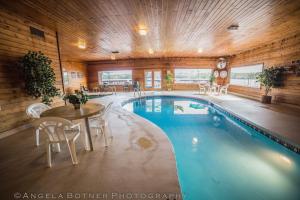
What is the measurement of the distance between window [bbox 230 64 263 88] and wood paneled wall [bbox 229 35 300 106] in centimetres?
32

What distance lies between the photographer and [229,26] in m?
3.88

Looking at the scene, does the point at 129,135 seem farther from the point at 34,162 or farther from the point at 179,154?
the point at 34,162

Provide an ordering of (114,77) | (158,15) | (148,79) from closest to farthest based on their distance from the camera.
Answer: (158,15) < (148,79) < (114,77)

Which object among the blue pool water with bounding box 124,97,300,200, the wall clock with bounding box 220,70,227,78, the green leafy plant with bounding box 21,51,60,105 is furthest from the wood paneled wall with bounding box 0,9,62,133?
the wall clock with bounding box 220,70,227,78

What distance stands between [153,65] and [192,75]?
3.33 meters

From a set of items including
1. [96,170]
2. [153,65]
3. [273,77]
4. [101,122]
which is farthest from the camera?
[153,65]

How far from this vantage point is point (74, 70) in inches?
410

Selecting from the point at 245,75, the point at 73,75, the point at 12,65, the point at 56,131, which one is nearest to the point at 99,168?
the point at 56,131

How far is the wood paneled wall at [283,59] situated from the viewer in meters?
5.10

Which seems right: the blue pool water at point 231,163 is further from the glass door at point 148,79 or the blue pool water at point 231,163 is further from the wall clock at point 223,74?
the glass door at point 148,79

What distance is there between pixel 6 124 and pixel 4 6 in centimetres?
252

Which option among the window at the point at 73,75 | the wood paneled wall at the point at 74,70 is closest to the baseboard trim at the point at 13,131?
the wood paneled wall at the point at 74,70

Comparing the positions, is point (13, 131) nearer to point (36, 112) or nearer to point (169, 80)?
point (36, 112)

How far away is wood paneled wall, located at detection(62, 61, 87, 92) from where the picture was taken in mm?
9750
